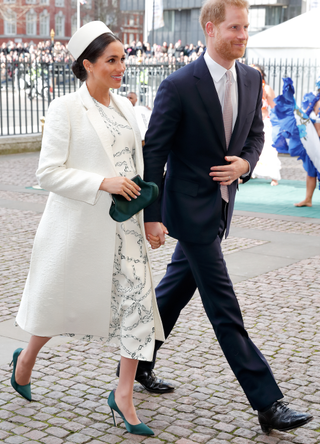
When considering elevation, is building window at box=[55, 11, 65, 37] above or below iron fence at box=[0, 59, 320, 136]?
above

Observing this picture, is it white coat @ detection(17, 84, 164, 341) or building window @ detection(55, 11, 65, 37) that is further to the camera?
building window @ detection(55, 11, 65, 37)

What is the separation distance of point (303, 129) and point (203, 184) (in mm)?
6360

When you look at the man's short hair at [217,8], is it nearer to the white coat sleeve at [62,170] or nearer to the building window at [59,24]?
the white coat sleeve at [62,170]

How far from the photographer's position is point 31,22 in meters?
69.8

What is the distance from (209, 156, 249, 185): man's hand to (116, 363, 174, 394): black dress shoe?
1.10m

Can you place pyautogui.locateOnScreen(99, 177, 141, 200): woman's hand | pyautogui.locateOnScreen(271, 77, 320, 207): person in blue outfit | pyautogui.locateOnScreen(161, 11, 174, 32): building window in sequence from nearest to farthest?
pyautogui.locateOnScreen(99, 177, 141, 200): woman's hand < pyautogui.locateOnScreen(271, 77, 320, 207): person in blue outfit < pyautogui.locateOnScreen(161, 11, 174, 32): building window

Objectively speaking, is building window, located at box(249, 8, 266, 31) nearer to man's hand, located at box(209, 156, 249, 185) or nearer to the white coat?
man's hand, located at box(209, 156, 249, 185)

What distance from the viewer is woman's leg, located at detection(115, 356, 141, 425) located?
9.59 ft

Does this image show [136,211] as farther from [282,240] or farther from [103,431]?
[282,240]

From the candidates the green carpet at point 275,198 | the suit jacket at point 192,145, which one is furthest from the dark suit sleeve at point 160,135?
the green carpet at point 275,198

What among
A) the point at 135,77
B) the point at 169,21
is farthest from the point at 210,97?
the point at 169,21

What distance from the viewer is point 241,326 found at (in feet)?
9.81

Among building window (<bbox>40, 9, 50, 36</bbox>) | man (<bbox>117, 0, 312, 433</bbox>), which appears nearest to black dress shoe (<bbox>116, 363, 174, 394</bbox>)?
man (<bbox>117, 0, 312, 433</bbox>)

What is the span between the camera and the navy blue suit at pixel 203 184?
2.90 meters
